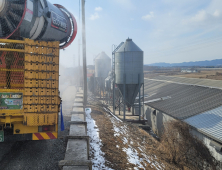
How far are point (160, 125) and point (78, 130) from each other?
403 inches

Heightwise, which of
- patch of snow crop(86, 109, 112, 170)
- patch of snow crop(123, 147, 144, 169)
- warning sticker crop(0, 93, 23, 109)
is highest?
warning sticker crop(0, 93, 23, 109)

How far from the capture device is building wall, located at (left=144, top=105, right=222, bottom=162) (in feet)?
31.2

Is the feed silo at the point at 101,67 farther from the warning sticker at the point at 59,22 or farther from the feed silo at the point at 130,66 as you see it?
the warning sticker at the point at 59,22

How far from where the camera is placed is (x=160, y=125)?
53.3 feet

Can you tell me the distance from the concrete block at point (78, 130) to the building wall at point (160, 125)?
279 inches

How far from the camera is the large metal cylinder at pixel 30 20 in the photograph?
5.90 meters

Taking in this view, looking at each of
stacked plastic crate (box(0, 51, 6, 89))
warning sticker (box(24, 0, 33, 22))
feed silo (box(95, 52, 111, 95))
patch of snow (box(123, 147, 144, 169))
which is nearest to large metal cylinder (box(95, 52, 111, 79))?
feed silo (box(95, 52, 111, 95))

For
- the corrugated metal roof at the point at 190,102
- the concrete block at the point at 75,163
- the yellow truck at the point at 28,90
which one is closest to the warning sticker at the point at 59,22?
the yellow truck at the point at 28,90

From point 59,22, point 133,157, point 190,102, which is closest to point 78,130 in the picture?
point 133,157

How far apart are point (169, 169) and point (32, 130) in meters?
6.07

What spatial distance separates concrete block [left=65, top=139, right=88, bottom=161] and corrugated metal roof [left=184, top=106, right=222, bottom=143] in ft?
24.2

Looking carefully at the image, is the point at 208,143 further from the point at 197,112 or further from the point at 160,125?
the point at 160,125

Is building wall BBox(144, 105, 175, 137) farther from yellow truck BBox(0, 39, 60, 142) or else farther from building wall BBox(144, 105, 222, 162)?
yellow truck BBox(0, 39, 60, 142)

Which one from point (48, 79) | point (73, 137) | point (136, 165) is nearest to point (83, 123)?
point (73, 137)
